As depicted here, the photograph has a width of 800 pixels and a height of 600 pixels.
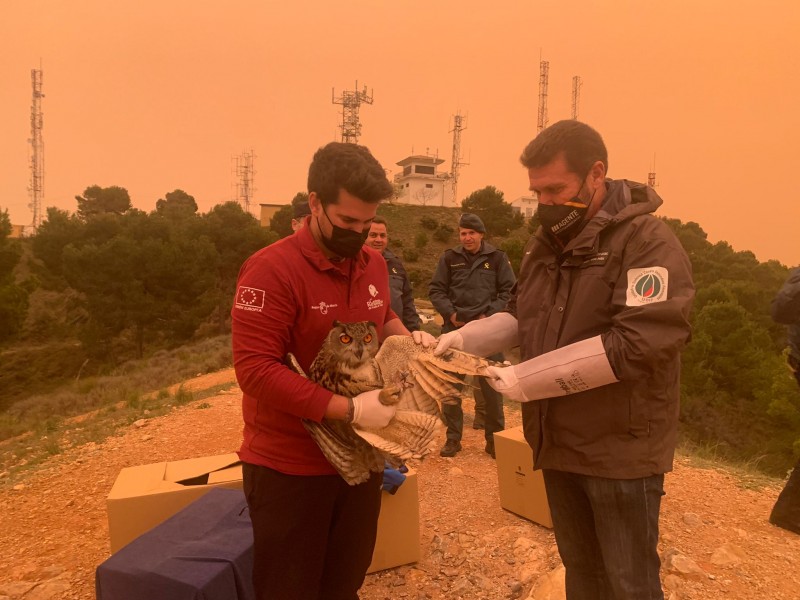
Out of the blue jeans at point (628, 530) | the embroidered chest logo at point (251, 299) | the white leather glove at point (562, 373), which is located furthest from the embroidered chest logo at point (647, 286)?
the embroidered chest logo at point (251, 299)

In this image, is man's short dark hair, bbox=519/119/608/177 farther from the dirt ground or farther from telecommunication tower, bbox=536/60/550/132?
telecommunication tower, bbox=536/60/550/132

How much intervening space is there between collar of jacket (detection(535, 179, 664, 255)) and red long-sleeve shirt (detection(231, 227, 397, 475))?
2.58ft

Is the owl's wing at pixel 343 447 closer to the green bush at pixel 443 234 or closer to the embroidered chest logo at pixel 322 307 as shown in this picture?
the embroidered chest logo at pixel 322 307

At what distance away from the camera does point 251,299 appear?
170cm

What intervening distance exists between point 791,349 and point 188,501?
3996 millimetres

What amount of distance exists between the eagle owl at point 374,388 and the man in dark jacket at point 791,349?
260 centimetres

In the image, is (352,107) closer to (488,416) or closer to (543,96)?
(543,96)

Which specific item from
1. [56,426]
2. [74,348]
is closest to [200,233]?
[74,348]

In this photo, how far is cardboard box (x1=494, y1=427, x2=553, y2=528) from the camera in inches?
150

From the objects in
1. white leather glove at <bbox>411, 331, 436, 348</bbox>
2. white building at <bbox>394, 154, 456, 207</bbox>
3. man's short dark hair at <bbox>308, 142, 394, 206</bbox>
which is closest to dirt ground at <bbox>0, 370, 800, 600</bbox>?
white leather glove at <bbox>411, 331, 436, 348</bbox>

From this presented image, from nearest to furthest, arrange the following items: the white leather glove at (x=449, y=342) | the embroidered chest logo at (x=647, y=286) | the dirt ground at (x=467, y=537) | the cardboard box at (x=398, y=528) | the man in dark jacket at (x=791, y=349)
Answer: the embroidered chest logo at (x=647, y=286) → the white leather glove at (x=449, y=342) → the dirt ground at (x=467, y=537) → the cardboard box at (x=398, y=528) → the man in dark jacket at (x=791, y=349)

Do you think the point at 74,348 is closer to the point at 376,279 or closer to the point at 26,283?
the point at 26,283

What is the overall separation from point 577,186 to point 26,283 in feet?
64.2

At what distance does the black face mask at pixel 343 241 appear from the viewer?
1.84 metres
